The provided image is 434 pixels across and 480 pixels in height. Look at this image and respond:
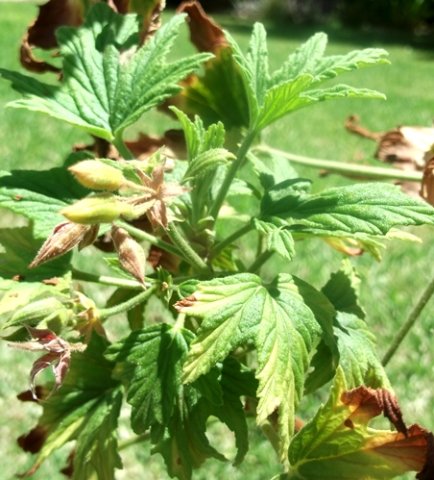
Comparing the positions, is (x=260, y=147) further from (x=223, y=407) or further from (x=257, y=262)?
(x=223, y=407)

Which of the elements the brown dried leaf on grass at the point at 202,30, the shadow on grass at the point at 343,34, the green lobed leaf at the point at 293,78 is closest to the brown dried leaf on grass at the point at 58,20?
the brown dried leaf on grass at the point at 202,30

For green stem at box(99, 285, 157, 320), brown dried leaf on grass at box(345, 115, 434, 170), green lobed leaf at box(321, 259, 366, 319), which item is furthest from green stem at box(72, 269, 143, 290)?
brown dried leaf on grass at box(345, 115, 434, 170)

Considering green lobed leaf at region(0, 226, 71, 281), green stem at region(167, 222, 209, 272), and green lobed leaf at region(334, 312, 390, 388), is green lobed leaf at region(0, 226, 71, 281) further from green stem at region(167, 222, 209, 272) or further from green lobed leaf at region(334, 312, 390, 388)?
green lobed leaf at region(334, 312, 390, 388)

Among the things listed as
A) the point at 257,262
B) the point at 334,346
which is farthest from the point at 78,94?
the point at 334,346

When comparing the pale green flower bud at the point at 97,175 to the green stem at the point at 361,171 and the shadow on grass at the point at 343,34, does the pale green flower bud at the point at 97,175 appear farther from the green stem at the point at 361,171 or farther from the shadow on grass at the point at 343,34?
the shadow on grass at the point at 343,34

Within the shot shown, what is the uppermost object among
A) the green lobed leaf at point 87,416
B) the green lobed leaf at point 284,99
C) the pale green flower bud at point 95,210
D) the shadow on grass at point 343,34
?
the green lobed leaf at point 284,99

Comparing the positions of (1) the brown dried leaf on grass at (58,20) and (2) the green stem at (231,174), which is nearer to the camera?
(2) the green stem at (231,174)

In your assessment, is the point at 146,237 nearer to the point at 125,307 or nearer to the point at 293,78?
the point at 125,307
